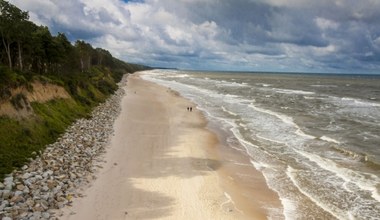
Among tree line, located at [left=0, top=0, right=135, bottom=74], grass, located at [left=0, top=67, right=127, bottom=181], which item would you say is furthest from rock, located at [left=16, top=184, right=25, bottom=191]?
tree line, located at [left=0, top=0, right=135, bottom=74]

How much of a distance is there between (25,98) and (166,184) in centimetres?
1227

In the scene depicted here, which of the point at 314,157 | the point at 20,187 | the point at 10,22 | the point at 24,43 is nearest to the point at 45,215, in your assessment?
the point at 20,187

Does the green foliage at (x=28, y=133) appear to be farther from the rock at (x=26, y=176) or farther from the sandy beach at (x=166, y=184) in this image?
the sandy beach at (x=166, y=184)

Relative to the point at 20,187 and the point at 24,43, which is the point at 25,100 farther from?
the point at 24,43

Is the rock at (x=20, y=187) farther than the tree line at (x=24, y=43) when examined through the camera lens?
No

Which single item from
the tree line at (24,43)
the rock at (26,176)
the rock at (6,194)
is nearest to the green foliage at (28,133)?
the rock at (26,176)

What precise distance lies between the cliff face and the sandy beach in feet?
20.3

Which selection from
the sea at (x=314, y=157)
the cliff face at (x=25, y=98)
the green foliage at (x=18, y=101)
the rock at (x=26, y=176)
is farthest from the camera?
the green foliage at (x=18, y=101)

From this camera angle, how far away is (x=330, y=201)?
1597cm

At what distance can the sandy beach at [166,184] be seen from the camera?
1412cm

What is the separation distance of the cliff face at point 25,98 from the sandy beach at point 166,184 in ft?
20.3

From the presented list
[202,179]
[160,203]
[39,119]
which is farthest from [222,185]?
[39,119]

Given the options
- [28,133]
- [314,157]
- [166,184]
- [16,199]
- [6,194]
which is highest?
[28,133]

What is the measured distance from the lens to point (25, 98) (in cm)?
2242
